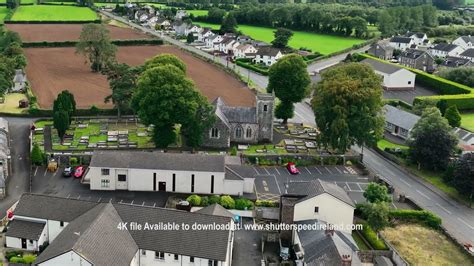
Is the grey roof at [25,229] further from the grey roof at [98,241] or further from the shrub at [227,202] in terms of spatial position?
the shrub at [227,202]

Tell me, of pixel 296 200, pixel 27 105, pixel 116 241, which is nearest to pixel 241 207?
pixel 296 200

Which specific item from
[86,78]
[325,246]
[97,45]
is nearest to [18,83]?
[86,78]

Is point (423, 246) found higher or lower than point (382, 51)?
lower

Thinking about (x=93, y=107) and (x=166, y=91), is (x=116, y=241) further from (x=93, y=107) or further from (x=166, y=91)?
(x=93, y=107)

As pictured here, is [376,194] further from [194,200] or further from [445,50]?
[445,50]

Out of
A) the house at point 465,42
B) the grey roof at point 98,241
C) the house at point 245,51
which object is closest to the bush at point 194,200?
the grey roof at point 98,241
